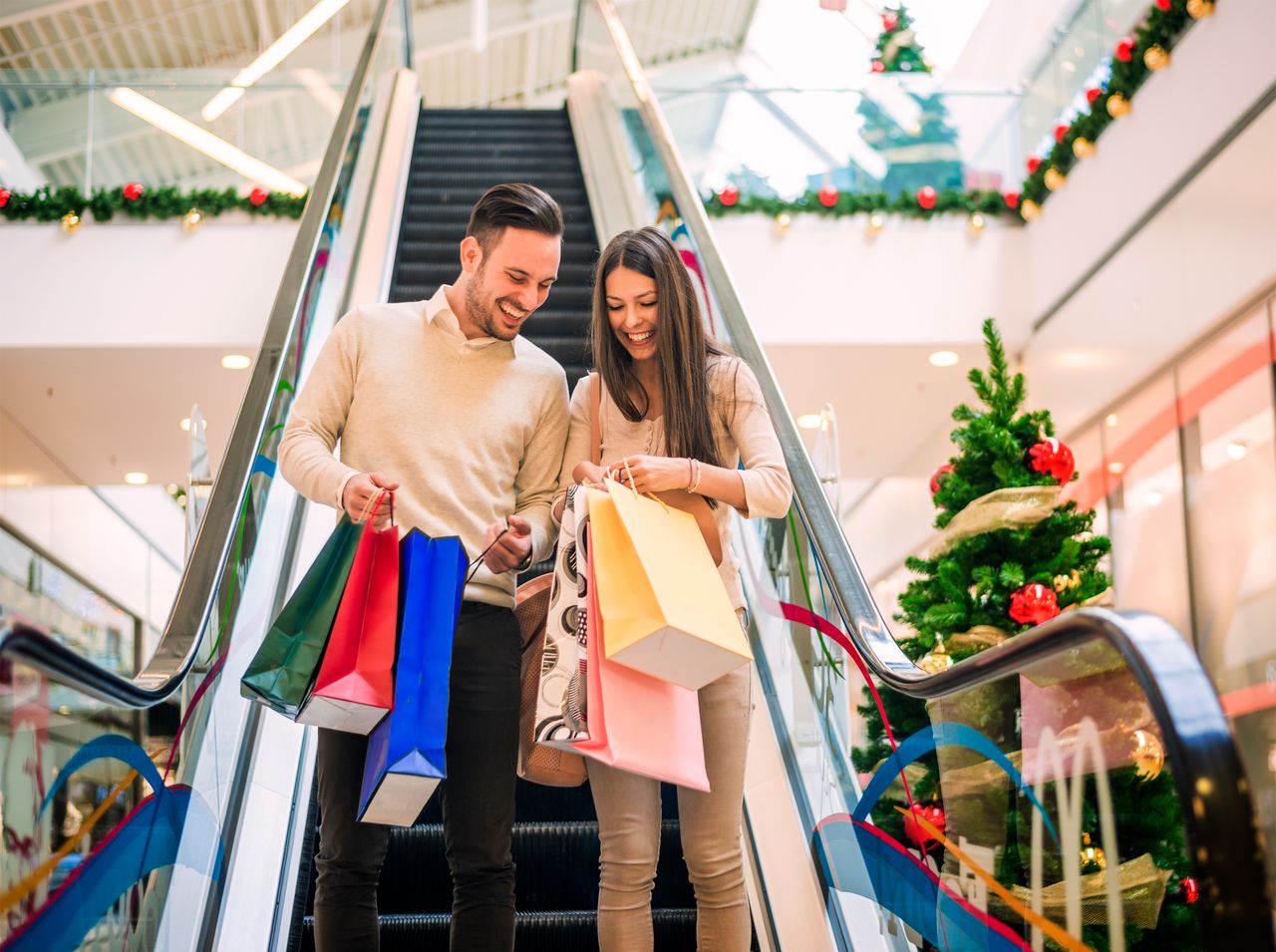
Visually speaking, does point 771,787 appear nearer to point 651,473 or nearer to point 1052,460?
point 651,473

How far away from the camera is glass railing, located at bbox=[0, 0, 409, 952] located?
180 cm

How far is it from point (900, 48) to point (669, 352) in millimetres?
8376

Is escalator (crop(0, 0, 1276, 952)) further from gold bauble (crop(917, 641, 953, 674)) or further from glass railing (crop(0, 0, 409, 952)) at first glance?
gold bauble (crop(917, 641, 953, 674))

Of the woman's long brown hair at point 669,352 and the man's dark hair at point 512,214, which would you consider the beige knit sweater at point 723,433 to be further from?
the man's dark hair at point 512,214

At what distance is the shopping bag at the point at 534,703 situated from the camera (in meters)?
2.44

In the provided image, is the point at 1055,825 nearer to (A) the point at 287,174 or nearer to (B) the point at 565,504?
(B) the point at 565,504

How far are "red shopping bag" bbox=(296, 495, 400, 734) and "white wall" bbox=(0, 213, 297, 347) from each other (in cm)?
689

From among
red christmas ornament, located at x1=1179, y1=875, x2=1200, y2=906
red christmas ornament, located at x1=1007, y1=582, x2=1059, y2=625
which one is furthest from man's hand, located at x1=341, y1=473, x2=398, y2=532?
red christmas ornament, located at x1=1007, y1=582, x2=1059, y2=625

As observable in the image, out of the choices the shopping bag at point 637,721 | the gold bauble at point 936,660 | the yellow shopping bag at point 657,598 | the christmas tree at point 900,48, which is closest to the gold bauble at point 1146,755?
the yellow shopping bag at point 657,598

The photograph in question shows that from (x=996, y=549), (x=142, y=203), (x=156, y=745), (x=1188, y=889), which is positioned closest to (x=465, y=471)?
(x=156, y=745)

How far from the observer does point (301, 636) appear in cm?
Answer: 223

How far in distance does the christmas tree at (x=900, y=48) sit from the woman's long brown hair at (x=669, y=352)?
813 cm

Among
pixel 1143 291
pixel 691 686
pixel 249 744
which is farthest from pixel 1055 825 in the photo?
pixel 1143 291

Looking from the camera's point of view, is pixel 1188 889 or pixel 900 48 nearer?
pixel 1188 889
